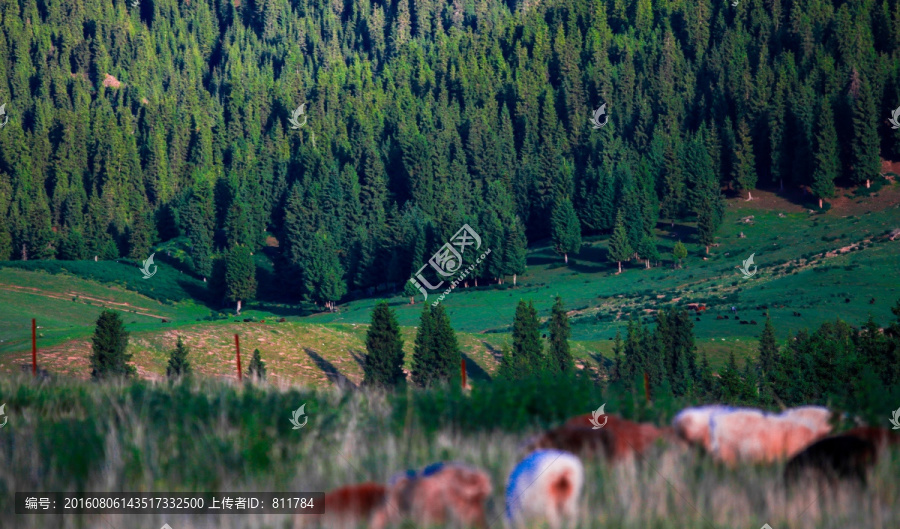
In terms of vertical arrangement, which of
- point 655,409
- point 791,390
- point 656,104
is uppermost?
point 656,104

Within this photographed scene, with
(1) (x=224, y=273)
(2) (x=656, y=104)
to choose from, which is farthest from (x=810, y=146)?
(1) (x=224, y=273)

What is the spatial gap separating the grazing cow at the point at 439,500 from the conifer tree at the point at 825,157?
144m

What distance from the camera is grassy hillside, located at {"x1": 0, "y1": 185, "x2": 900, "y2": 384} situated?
74312 millimetres

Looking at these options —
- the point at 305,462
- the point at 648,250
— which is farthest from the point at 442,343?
the point at 648,250

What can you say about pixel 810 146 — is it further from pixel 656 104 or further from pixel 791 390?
pixel 791 390

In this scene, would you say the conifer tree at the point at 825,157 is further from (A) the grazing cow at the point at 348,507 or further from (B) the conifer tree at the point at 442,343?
(A) the grazing cow at the point at 348,507

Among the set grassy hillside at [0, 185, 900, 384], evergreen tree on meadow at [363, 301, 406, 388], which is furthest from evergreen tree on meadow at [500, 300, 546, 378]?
evergreen tree on meadow at [363, 301, 406, 388]

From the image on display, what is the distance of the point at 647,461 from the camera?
687 centimetres

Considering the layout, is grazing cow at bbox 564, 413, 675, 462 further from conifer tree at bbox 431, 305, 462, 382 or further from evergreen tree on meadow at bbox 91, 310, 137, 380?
conifer tree at bbox 431, 305, 462, 382

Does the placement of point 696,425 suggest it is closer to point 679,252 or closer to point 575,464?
point 575,464

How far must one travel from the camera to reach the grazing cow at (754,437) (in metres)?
6.86

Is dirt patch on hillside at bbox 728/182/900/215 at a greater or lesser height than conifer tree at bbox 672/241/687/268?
greater

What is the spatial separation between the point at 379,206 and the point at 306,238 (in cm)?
2364

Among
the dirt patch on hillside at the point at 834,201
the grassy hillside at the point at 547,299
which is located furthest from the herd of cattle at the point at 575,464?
the dirt patch on hillside at the point at 834,201
